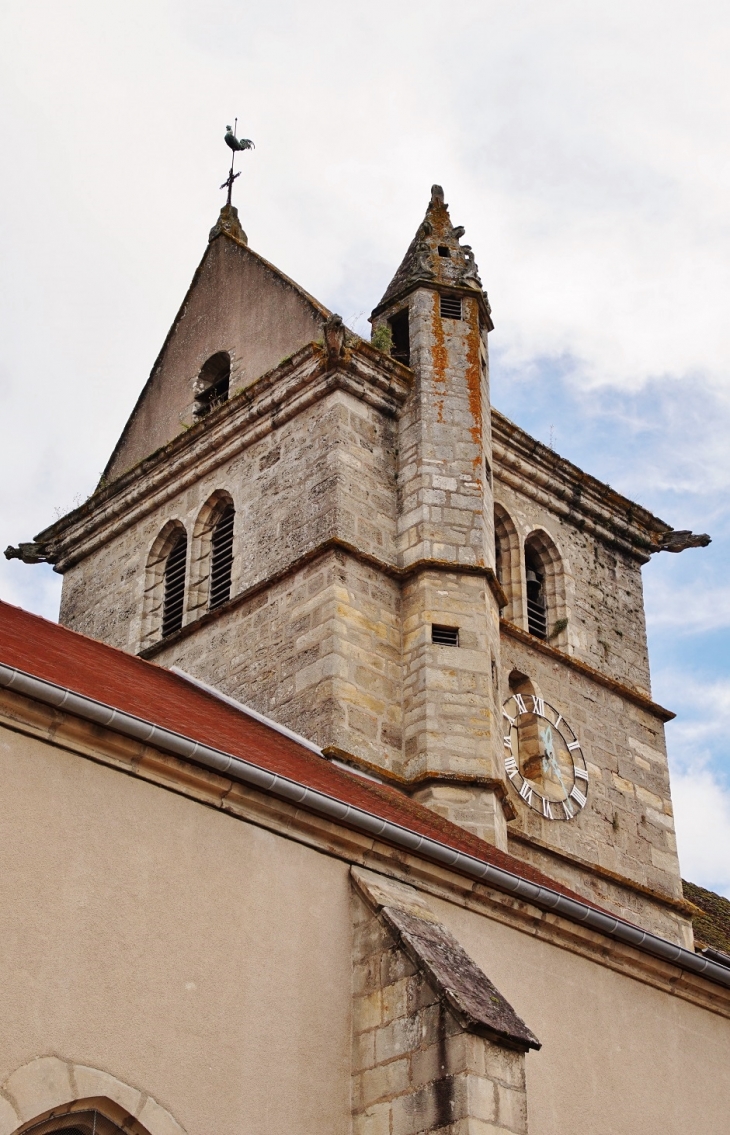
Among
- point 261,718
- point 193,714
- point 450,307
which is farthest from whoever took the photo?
point 450,307

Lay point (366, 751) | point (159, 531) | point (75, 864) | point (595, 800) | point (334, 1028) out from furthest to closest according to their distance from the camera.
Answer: point (159, 531) < point (595, 800) < point (366, 751) < point (334, 1028) < point (75, 864)

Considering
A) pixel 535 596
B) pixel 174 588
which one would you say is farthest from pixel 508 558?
pixel 174 588

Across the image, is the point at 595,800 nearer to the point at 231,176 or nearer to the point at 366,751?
the point at 366,751

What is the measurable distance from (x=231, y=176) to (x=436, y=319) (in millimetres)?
4999

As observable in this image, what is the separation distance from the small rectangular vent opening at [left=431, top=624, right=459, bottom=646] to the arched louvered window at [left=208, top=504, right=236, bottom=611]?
2.40m

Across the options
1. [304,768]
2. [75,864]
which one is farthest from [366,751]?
[75,864]

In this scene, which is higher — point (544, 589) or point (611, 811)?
point (544, 589)

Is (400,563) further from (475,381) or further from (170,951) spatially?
(170,951)

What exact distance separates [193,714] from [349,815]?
194 cm

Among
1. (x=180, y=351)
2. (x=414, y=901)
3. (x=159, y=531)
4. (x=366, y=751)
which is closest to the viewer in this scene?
(x=414, y=901)

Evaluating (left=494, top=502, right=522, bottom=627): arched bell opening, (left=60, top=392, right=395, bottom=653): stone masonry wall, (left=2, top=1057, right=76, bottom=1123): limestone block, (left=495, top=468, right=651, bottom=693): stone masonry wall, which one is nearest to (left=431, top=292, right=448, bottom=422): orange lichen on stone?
(left=60, top=392, right=395, bottom=653): stone masonry wall

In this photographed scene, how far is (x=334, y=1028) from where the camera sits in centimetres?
916

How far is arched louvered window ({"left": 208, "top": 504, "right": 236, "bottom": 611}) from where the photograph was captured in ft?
Answer: 56.5

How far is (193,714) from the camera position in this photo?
11180mm
